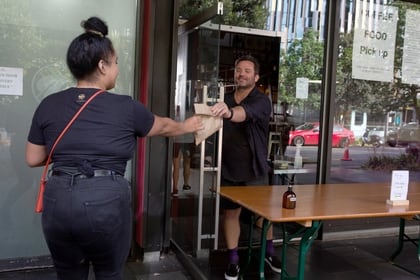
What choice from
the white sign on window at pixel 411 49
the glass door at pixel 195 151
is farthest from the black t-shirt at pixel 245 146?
the white sign on window at pixel 411 49

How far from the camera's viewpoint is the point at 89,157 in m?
1.58

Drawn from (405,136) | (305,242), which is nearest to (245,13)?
(405,136)

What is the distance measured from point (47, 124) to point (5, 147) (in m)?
1.55

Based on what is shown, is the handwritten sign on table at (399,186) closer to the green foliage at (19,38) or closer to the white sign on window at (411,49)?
the white sign on window at (411,49)

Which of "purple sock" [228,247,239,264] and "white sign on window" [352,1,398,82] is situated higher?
"white sign on window" [352,1,398,82]

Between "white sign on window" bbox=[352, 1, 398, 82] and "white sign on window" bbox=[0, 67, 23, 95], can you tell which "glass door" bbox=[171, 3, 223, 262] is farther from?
"white sign on window" bbox=[352, 1, 398, 82]

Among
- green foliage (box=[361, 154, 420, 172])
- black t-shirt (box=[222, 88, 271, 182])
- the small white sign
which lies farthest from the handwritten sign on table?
green foliage (box=[361, 154, 420, 172])

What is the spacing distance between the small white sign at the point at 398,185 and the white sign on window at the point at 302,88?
1.59 m

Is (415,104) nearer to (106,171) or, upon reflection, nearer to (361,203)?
(361,203)

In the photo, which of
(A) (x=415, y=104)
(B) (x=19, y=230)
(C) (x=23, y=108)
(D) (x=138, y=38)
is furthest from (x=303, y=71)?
(B) (x=19, y=230)

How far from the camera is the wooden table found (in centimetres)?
217

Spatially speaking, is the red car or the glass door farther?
the red car

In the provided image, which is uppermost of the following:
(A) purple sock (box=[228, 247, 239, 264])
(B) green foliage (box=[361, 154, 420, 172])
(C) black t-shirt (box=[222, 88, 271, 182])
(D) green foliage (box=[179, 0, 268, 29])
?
(D) green foliage (box=[179, 0, 268, 29])

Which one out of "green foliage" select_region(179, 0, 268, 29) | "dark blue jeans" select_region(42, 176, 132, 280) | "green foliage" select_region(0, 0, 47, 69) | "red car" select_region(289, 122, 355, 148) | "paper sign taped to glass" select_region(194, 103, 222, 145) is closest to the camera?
"dark blue jeans" select_region(42, 176, 132, 280)
